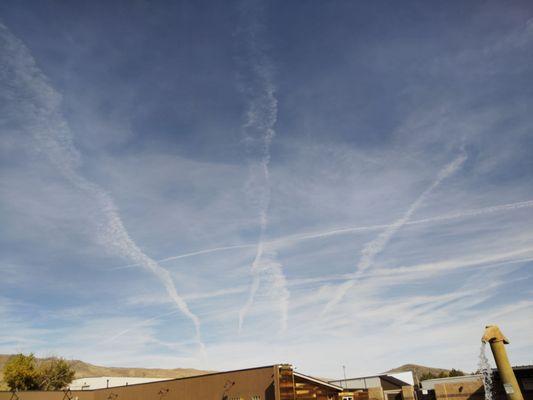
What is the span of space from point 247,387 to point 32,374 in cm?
6201

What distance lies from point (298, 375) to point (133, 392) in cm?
2614

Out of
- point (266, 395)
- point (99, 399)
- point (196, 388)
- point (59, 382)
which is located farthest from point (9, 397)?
point (266, 395)

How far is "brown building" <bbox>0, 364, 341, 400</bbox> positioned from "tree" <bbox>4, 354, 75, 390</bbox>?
40.1 meters

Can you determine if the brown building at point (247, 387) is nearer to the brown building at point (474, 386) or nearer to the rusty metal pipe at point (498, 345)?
the brown building at point (474, 386)

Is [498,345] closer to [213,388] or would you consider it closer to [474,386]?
[213,388]

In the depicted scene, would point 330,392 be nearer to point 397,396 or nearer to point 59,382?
point 397,396

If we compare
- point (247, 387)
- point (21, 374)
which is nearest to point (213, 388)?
point (247, 387)

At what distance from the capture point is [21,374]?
72.0m

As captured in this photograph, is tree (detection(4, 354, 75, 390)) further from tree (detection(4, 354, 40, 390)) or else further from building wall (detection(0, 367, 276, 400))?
building wall (detection(0, 367, 276, 400))

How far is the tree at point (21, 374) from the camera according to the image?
71.3 metres

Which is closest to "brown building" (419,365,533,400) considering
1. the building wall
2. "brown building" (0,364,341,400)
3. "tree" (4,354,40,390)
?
"brown building" (0,364,341,400)

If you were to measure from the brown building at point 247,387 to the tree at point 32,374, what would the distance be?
40121 millimetres

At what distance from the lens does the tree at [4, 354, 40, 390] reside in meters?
71.3

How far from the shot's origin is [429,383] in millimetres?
46500
